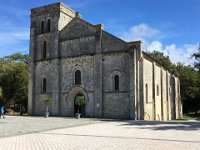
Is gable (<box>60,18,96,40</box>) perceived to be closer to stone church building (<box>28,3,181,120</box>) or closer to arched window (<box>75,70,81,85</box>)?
stone church building (<box>28,3,181,120</box>)

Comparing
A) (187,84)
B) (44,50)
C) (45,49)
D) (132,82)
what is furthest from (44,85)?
(187,84)

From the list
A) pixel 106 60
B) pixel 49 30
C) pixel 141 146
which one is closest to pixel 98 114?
pixel 106 60

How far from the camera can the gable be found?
3485 cm

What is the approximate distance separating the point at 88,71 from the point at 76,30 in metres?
6.01

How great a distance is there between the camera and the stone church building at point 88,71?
31.2 m

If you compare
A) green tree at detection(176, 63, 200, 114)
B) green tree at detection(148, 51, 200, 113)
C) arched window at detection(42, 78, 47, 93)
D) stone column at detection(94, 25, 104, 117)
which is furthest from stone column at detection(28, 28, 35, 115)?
green tree at detection(176, 63, 200, 114)

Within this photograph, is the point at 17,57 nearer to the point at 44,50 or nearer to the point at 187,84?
the point at 44,50

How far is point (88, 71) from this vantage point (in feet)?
112

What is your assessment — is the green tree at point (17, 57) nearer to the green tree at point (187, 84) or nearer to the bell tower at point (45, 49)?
the bell tower at point (45, 49)

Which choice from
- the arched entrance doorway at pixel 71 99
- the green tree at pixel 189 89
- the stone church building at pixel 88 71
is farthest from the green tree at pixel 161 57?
the arched entrance doorway at pixel 71 99

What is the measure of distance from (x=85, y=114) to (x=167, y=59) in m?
34.3

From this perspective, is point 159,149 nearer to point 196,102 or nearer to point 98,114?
point 98,114

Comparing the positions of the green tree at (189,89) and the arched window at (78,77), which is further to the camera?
the green tree at (189,89)

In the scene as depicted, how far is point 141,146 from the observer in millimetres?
11852
